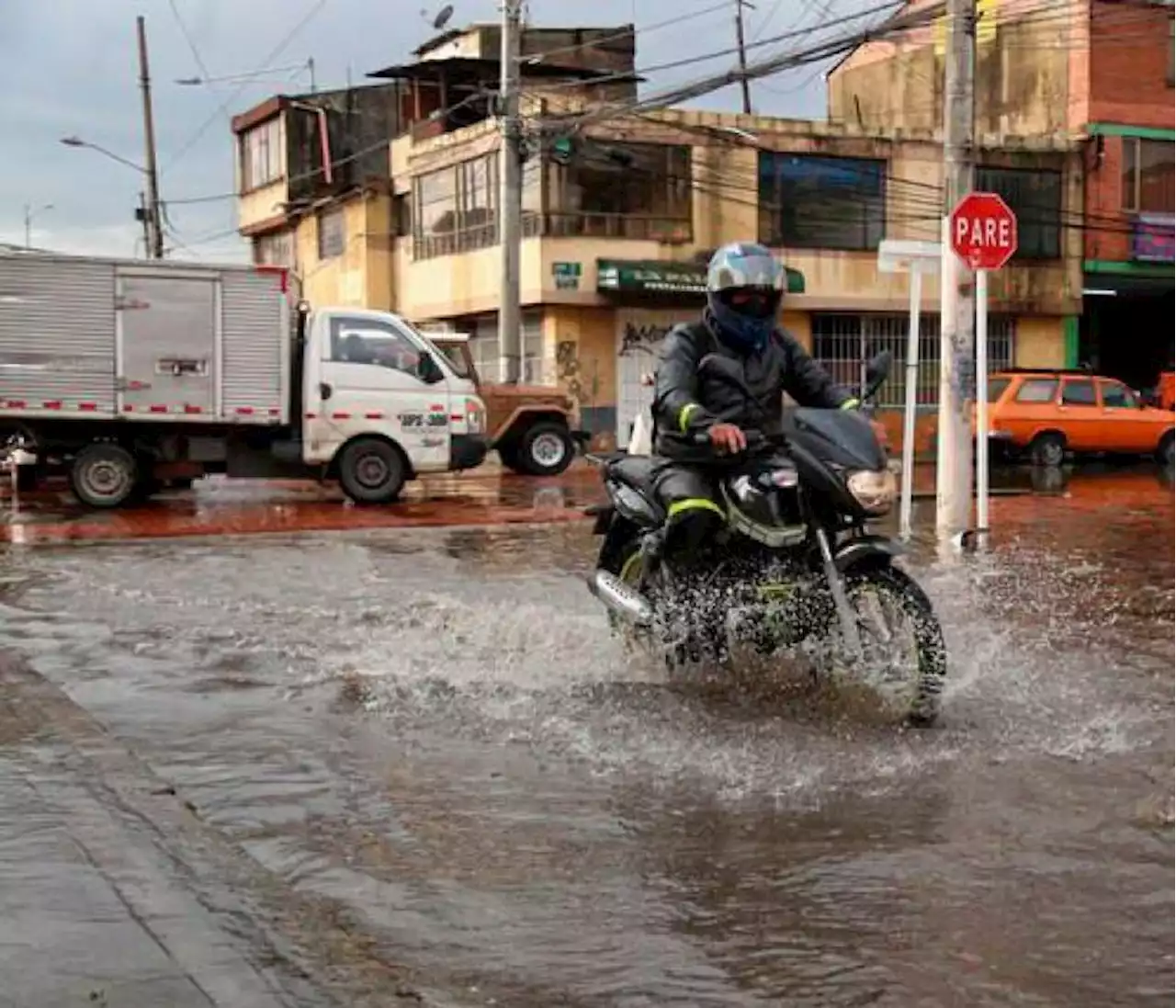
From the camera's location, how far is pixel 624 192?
95.1 ft

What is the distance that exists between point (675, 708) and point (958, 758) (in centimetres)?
127

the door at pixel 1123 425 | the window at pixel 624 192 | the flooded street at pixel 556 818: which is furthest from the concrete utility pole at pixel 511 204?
the flooded street at pixel 556 818

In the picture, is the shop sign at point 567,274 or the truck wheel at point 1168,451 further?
the shop sign at point 567,274

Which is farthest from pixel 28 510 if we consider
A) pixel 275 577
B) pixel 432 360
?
pixel 275 577

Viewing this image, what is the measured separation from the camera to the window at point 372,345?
54.1 ft

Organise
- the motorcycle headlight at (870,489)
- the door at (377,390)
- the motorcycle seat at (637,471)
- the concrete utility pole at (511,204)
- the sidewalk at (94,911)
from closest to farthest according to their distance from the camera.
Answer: the sidewalk at (94,911) < the motorcycle headlight at (870,489) < the motorcycle seat at (637,471) < the door at (377,390) < the concrete utility pole at (511,204)

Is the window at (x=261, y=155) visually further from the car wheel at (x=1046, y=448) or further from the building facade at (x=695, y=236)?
the car wheel at (x=1046, y=448)

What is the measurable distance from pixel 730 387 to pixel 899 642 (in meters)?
1.29

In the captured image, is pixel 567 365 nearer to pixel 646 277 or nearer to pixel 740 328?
pixel 646 277

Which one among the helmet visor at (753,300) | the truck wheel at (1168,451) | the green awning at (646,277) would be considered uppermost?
the green awning at (646,277)

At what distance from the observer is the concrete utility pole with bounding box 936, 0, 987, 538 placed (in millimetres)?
12695

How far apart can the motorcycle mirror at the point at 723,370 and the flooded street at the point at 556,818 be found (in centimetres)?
136

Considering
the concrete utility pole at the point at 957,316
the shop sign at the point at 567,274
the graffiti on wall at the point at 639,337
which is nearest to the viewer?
the concrete utility pole at the point at 957,316

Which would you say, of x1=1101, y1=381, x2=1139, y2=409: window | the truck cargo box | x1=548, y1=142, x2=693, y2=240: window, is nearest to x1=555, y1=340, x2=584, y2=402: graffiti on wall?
x1=548, y1=142, x2=693, y2=240: window
